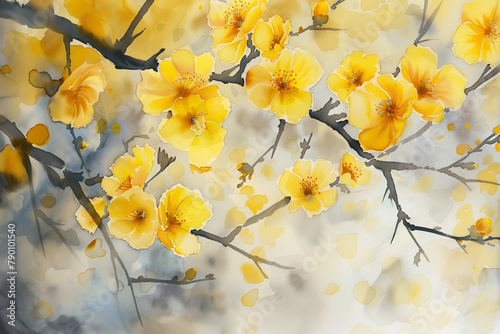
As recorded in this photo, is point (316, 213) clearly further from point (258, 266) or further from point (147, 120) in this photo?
point (147, 120)

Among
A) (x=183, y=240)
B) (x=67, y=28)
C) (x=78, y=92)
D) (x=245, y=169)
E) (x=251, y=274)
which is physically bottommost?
(x=251, y=274)

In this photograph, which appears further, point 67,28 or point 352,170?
point 352,170

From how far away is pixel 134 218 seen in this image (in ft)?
2.93

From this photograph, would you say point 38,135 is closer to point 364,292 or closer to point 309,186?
point 309,186

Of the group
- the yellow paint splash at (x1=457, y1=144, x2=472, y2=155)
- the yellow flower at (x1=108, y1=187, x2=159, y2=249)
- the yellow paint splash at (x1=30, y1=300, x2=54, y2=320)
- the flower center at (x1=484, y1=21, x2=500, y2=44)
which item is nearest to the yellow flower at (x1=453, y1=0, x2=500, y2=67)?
the flower center at (x1=484, y1=21, x2=500, y2=44)

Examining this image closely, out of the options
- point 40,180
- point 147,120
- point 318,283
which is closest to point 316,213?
point 318,283

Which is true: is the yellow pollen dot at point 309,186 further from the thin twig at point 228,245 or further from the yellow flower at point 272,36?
the yellow flower at point 272,36

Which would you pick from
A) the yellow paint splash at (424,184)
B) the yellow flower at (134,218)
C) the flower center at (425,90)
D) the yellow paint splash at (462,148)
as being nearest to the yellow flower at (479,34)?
the flower center at (425,90)

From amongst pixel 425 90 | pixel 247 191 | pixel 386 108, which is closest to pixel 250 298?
pixel 247 191

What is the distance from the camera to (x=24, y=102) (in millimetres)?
841

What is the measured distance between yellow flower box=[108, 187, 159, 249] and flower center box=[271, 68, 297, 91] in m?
0.42

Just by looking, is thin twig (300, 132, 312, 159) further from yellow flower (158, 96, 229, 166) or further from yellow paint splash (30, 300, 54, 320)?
yellow paint splash (30, 300, 54, 320)

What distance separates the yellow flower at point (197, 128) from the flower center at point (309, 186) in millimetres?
233

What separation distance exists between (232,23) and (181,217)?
0.49 metres
